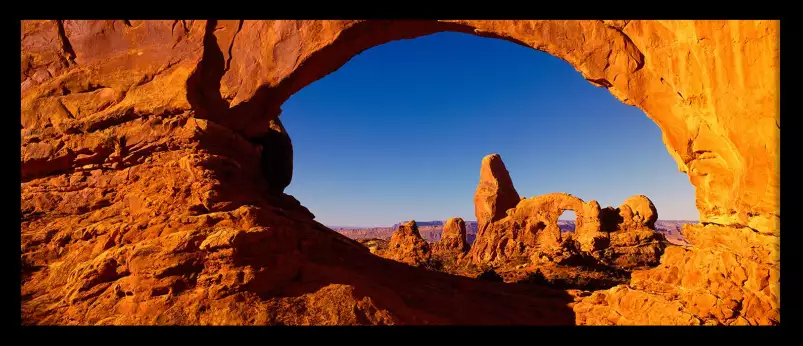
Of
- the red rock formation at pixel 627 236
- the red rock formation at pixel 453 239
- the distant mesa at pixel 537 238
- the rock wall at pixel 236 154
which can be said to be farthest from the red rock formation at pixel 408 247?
the rock wall at pixel 236 154

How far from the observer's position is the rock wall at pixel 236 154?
5.96 metres

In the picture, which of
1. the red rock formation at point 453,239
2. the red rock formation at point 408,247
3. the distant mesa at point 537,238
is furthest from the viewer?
the red rock formation at point 453,239

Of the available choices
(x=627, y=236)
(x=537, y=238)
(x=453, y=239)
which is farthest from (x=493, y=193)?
(x=627, y=236)

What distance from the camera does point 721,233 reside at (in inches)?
263

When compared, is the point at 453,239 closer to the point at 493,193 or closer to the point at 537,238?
the point at 493,193

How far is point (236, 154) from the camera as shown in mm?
8844

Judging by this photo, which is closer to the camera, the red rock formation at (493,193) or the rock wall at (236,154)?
A: the rock wall at (236,154)

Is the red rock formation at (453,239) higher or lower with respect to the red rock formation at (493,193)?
lower

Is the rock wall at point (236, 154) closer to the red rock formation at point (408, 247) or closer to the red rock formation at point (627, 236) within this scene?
the red rock formation at point (408, 247)

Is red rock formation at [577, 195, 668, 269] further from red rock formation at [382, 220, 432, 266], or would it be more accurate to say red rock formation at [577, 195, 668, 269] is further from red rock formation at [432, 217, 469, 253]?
red rock formation at [382, 220, 432, 266]

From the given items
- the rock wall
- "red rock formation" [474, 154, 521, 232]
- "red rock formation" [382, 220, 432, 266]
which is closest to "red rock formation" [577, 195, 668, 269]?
"red rock formation" [474, 154, 521, 232]

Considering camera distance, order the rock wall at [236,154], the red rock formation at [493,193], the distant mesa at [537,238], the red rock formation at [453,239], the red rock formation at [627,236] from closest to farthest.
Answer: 1. the rock wall at [236,154]
2. the distant mesa at [537,238]
3. the red rock formation at [627,236]
4. the red rock formation at [493,193]
5. the red rock formation at [453,239]
